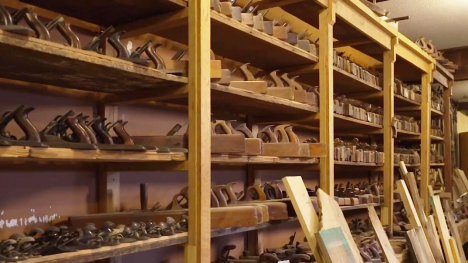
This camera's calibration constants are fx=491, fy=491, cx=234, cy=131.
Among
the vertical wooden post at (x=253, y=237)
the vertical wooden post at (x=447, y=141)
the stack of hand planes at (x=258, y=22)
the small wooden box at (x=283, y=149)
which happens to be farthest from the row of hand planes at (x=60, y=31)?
the vertical wooden post at (x=447, y=141)

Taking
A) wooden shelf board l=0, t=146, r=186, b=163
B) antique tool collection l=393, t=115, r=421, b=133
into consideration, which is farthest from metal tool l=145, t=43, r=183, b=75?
antique tool collection l=393, t=115, r=421, b=133

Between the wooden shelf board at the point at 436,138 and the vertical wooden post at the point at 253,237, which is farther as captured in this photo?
the wooden shelf board at the point at 436,138

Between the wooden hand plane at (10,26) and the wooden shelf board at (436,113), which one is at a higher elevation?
the wooden shelf board at (436,113)

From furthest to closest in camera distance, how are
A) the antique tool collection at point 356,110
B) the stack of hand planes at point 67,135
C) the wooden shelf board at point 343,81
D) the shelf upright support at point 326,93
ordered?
1. the antique tool collection at point 356,110
2. the wooden shelf board at point 343,81
3. the shelf upright support at point 326,93
4. the stack of hand planes at point 67,135

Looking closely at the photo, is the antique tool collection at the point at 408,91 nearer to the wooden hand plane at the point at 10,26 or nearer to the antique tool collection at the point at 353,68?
the antique tool collection at the point at 353,68

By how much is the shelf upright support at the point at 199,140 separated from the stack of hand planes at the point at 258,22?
8.9 inches

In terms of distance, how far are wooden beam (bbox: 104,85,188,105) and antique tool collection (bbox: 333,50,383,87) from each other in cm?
168

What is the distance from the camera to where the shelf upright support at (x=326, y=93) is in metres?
3.23

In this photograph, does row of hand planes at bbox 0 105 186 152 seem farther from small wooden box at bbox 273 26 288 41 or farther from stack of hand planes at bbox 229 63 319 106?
small wooden box at bbox 273 26 288 41

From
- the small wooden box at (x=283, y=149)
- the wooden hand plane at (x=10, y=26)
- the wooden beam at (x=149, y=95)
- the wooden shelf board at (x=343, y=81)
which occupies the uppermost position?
the wooden shelf board at (x=343, y=81)

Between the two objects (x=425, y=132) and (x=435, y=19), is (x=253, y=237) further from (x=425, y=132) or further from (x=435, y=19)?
(x=435, y=19)

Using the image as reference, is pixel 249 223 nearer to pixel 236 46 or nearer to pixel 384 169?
pixel 236 46

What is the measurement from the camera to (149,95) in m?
2.26

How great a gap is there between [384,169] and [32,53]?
348 cm
